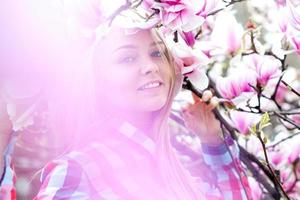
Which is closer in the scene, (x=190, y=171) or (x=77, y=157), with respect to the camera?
(x=77, y=157)

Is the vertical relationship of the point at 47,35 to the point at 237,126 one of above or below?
above

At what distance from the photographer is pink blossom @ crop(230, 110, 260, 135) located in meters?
0.86

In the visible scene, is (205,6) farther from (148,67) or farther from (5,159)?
(5,159)

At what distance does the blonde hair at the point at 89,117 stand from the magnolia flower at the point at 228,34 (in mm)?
131

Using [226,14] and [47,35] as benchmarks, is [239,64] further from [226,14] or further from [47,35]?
[47,35]

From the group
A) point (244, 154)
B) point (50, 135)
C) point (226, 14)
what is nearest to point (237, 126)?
point (244, 154)

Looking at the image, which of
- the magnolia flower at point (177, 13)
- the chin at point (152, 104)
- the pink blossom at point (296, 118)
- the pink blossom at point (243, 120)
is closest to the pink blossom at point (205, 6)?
the magnolia flower at point (177, 13)

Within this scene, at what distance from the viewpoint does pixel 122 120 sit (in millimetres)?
702

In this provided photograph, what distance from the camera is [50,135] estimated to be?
75cm

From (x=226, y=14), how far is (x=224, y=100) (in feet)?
0.43

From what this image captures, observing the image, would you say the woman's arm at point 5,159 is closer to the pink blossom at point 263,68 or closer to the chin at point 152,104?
the chin at point 152,104

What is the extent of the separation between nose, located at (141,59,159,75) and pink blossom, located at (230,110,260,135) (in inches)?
8.3

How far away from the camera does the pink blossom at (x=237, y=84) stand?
79 cm

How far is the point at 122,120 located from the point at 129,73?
56 millimetres
